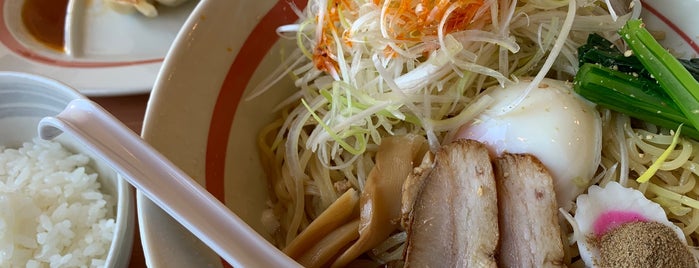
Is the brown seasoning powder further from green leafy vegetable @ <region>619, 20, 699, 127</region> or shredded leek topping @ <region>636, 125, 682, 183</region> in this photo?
green leafy vegetable @ <region>619, 20, 699, 127</region>

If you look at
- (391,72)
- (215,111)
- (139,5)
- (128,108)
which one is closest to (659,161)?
(391,72)

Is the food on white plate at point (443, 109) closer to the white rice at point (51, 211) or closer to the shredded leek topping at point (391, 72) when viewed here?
the shredded leek topping at point (391, 72)

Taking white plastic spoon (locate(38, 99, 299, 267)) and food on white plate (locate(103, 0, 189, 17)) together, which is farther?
food on white plate (locate(103, 0, 189, 17))

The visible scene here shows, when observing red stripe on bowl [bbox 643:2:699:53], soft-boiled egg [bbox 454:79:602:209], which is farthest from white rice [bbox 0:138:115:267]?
red stripe on bowl [bbox 643:2:699:53]

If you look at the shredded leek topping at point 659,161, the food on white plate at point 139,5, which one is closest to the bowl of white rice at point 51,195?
the food on white plate at point 139,5

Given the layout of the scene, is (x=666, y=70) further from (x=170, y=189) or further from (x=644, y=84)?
(x=170, y=189)

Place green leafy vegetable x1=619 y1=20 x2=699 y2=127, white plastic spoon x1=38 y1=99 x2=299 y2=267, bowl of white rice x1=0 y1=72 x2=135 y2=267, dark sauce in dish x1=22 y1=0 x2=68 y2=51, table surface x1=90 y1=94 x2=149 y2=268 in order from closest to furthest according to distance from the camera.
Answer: white plastic spoon x1=38 y1=99 x2=299 y2=267 → green leafy vegetable x1=619 y1=20 x2=699 y2=127 → bowl of white rice x1=0 y1=72 x2=135 y2=267 → table surface x1=90 y1=94 x2=149 y2=268 → dark sauce in dish x1=22 y1=0 x2=68 y2=51

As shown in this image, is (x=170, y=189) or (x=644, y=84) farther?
(x=644, y=84)
